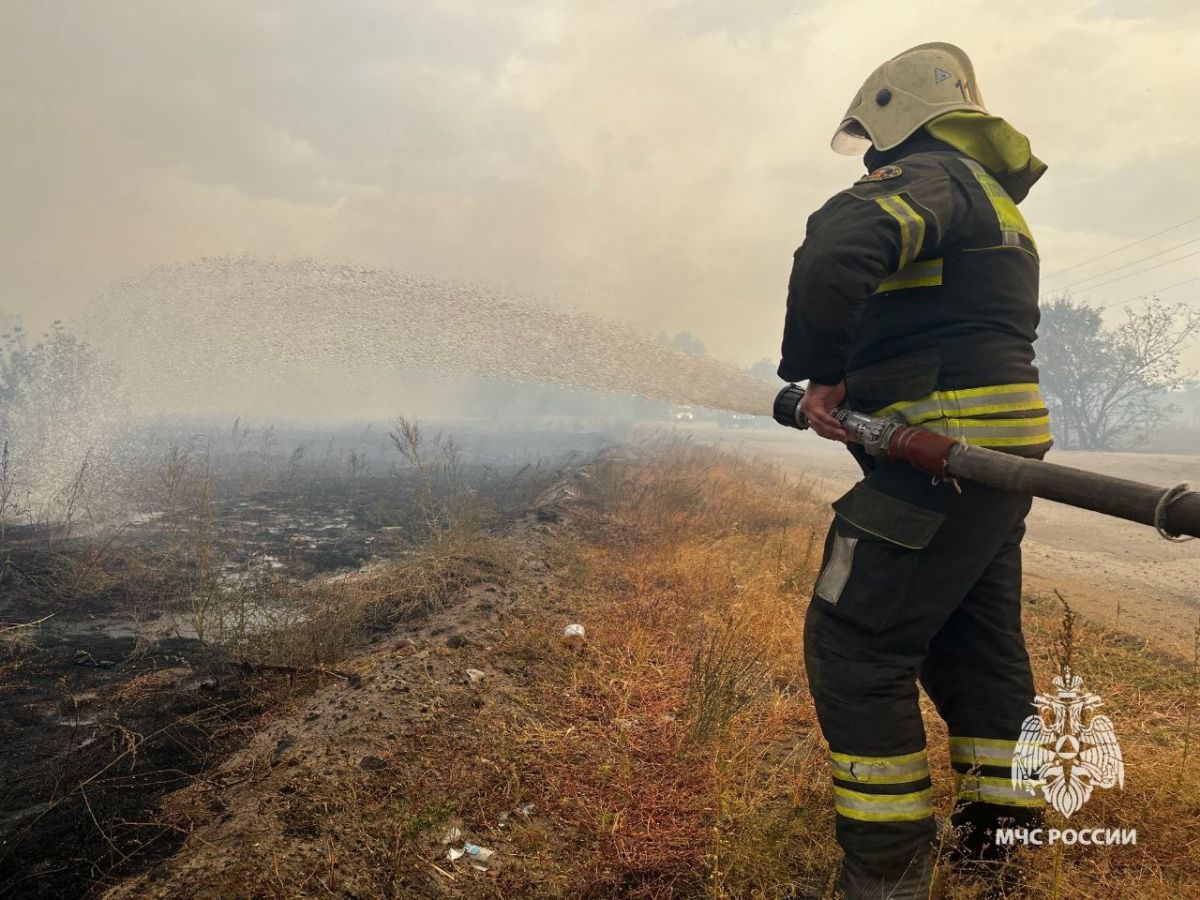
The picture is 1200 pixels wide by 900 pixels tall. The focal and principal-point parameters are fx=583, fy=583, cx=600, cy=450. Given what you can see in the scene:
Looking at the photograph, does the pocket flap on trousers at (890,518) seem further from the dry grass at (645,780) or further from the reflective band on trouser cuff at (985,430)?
the dry grass at (645,780)

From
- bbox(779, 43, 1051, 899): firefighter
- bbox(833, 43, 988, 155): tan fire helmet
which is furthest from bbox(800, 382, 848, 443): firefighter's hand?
bbox(833, 43, 988, 155): tan fire helmet

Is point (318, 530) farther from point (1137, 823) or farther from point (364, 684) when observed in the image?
point (1137, 823)

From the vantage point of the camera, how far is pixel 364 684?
319cm

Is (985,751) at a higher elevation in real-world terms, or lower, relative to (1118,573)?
higher

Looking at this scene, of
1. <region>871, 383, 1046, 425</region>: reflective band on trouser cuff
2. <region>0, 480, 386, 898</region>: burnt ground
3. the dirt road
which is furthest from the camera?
the dirt road

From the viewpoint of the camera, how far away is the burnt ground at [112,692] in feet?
7.00

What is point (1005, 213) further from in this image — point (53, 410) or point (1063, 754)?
point (53, 410)

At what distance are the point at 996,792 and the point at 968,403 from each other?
1189mm

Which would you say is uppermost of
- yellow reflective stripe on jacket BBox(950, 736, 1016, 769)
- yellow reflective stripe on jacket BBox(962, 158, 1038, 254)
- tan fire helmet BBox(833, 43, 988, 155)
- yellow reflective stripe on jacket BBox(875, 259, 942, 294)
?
tan fire helmet BBox(833, 43, 988, 155)

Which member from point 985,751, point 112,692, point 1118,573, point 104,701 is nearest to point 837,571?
point 985,751

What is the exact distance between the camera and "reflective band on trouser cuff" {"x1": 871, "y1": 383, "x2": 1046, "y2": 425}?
1731 mm

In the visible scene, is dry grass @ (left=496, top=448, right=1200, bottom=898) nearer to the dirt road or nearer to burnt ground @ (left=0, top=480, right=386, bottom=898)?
the dirt road

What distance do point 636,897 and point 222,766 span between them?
1.91m

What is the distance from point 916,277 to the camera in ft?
6.03
